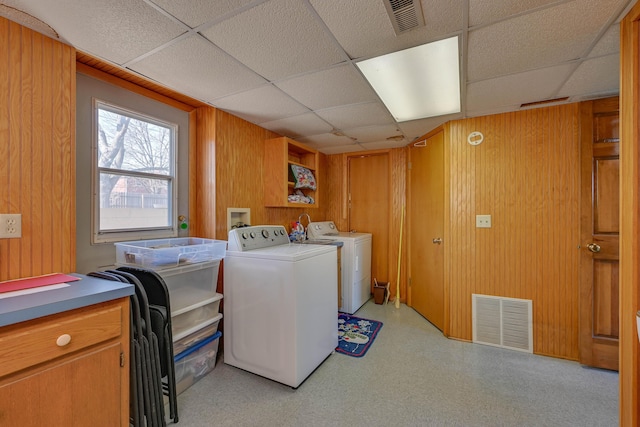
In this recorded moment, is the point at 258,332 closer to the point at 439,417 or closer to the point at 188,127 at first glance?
the point at 439,417

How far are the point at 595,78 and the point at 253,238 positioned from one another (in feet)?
9.09

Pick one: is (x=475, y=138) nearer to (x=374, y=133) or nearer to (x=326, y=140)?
(x=374, y=133)

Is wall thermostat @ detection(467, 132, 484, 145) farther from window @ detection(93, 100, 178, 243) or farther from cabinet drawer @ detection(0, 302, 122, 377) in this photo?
cabinet drawer @ detection(0, 302, 122, 377)

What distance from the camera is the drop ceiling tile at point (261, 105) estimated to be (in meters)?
2.04

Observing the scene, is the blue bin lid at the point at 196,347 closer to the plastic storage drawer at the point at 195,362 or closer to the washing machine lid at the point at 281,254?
the plastic storage drawer at the point at 195,362

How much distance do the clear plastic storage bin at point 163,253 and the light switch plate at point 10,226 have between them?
1.65 feet

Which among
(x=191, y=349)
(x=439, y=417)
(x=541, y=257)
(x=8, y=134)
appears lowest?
(x=439, y=417)

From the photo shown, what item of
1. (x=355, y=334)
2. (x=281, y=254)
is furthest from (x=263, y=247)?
(x=355, y=334)

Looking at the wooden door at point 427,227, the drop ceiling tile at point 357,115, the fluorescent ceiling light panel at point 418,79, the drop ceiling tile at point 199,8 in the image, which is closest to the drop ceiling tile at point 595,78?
the fluorescent ceiling light panel at point 418,79

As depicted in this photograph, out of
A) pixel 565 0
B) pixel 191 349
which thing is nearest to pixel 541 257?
pixel 565 0

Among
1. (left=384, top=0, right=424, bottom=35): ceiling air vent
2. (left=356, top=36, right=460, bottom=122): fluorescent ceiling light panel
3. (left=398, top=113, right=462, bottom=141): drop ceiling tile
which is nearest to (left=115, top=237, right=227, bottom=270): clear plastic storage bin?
(left=356, top=36, right=460, bottom=122): fluorescent ceiling light panel

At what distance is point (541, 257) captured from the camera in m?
2.29

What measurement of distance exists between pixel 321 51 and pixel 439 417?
2338mm

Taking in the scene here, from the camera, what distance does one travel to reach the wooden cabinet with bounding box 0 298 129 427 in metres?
0.89
